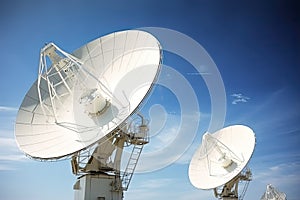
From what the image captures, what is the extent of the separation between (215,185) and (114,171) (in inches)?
147

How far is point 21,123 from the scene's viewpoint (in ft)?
25.3

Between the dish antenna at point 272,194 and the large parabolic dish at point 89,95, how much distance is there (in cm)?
833

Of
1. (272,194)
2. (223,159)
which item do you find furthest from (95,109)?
(272,194)

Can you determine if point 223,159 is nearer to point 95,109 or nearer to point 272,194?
point 272,194

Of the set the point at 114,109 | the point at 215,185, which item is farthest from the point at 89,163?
the point at 215,185

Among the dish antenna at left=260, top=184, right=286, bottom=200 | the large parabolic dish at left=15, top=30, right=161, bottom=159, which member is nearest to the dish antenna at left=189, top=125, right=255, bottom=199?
the dish antenna at left=260, top=184, right=286, bottom=200

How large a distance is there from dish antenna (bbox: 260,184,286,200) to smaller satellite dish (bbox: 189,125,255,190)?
245 cm

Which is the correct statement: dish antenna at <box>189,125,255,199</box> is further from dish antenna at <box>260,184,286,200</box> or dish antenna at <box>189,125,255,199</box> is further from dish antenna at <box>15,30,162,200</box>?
dish antenna at <box>15,30,162,200</box>

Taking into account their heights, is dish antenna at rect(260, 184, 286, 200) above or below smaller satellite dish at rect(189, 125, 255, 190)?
below

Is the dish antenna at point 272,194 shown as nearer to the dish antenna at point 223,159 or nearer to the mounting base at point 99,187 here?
the dish antenna at point 223,159

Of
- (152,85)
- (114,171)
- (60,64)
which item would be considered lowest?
(114,171)

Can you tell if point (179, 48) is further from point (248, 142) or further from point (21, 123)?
point (248, 142)

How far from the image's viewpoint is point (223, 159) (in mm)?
11875

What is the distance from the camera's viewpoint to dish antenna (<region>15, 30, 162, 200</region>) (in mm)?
6814
